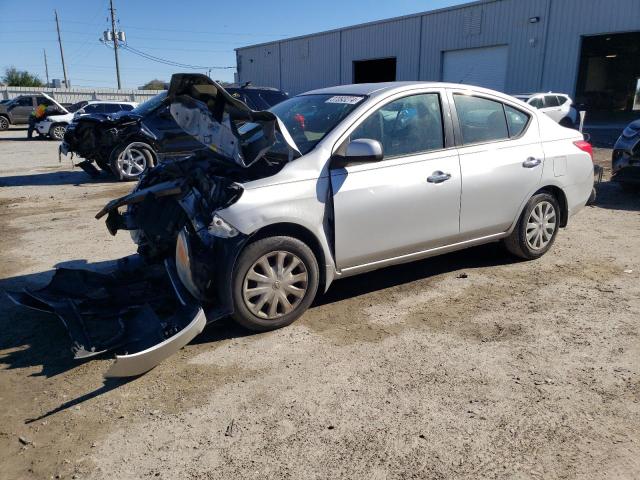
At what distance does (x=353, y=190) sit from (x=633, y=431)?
2.34m

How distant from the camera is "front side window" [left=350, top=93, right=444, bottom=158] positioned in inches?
165

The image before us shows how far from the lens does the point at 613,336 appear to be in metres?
3.83

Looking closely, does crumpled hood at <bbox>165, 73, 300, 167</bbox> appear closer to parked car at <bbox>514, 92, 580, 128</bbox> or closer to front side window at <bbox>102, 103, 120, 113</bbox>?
parked car at <bbox>514, 92, 580, 128</bbox>

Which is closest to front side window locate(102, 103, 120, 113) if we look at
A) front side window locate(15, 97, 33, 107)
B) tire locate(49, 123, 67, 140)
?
tire locate(49, 123, 67, 140)

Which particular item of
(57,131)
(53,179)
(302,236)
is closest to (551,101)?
(53,179)

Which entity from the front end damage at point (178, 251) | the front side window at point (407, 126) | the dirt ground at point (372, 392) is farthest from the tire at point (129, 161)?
the front side window at point (407, 126)

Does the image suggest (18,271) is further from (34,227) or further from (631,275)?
(631,275)

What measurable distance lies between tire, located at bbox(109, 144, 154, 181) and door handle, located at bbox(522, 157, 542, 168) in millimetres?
7729

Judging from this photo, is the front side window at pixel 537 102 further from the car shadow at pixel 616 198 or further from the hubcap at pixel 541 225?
the hubcap at pixel 541 225

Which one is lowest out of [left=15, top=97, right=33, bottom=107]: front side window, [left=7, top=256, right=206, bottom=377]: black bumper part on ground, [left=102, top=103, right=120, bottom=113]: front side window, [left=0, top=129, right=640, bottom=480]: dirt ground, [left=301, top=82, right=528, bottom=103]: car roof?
[left=0, top=129, right=640, bottom=480]: dirt ground

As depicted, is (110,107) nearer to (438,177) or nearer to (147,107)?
(147,107)

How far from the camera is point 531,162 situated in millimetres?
4980

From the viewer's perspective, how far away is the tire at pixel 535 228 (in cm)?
514

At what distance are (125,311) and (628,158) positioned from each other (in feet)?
26.4
